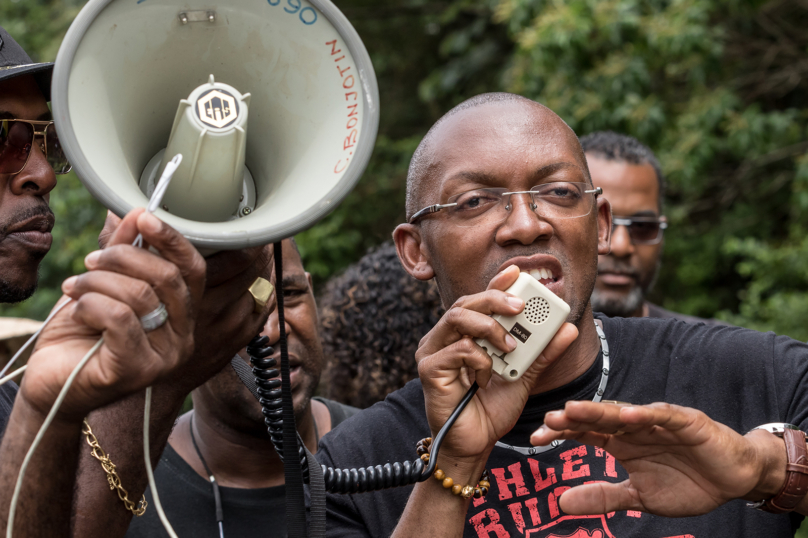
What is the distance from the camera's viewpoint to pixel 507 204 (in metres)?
2.47

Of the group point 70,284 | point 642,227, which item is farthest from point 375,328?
point 70,284

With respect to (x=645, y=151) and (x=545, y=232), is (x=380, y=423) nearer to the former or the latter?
(x=545, y=232)

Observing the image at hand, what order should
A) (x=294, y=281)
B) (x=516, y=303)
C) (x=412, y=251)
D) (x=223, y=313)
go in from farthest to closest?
(x=294, y=281) < (x=412, y=251) < (x=516, y=303) < (x=223, y=313)

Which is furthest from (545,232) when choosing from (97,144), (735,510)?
(97,144)

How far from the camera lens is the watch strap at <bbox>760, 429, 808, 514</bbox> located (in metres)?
1.94

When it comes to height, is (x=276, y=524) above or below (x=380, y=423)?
below

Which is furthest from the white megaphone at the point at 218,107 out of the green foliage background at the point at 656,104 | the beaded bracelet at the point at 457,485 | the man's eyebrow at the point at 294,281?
the green foliage background at the point at 656,104

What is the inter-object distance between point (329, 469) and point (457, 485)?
37cm

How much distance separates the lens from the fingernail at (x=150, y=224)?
5.03 feet

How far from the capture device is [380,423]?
260cm

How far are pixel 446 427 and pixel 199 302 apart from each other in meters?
0.76

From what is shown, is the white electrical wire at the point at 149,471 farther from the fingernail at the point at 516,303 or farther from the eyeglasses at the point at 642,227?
the eyeglasses at the point at 642,227

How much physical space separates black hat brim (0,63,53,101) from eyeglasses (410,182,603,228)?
129cm

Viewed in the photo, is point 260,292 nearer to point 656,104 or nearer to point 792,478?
point 792,478
